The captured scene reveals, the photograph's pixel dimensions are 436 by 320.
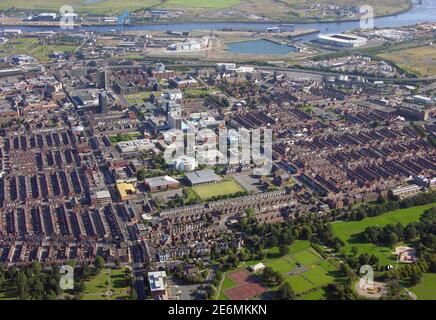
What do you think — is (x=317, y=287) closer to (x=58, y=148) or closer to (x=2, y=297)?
(x=2, y=297)

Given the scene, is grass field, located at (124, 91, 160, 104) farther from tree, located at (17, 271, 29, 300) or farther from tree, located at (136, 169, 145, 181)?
tree, located at (17, 271, 29, 300)

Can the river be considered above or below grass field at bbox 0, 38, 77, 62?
above

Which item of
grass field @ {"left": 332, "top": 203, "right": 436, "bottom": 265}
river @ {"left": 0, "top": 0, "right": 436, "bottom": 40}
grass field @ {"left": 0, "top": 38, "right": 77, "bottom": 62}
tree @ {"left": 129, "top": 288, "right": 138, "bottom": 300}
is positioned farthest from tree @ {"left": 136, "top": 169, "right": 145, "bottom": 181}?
river @ {"left": 0, "top": 0, "right": 436, "bottom": 40}

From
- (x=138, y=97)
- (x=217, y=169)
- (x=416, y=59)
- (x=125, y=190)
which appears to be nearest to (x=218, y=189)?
(x=217, y=169)

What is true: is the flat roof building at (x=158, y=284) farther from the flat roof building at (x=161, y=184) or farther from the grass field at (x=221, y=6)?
the grass field at (x=221, y=6)

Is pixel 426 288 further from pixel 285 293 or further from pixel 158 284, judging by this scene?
Result: pixel 158 284

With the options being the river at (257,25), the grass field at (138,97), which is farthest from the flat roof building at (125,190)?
the river at (257,25)
